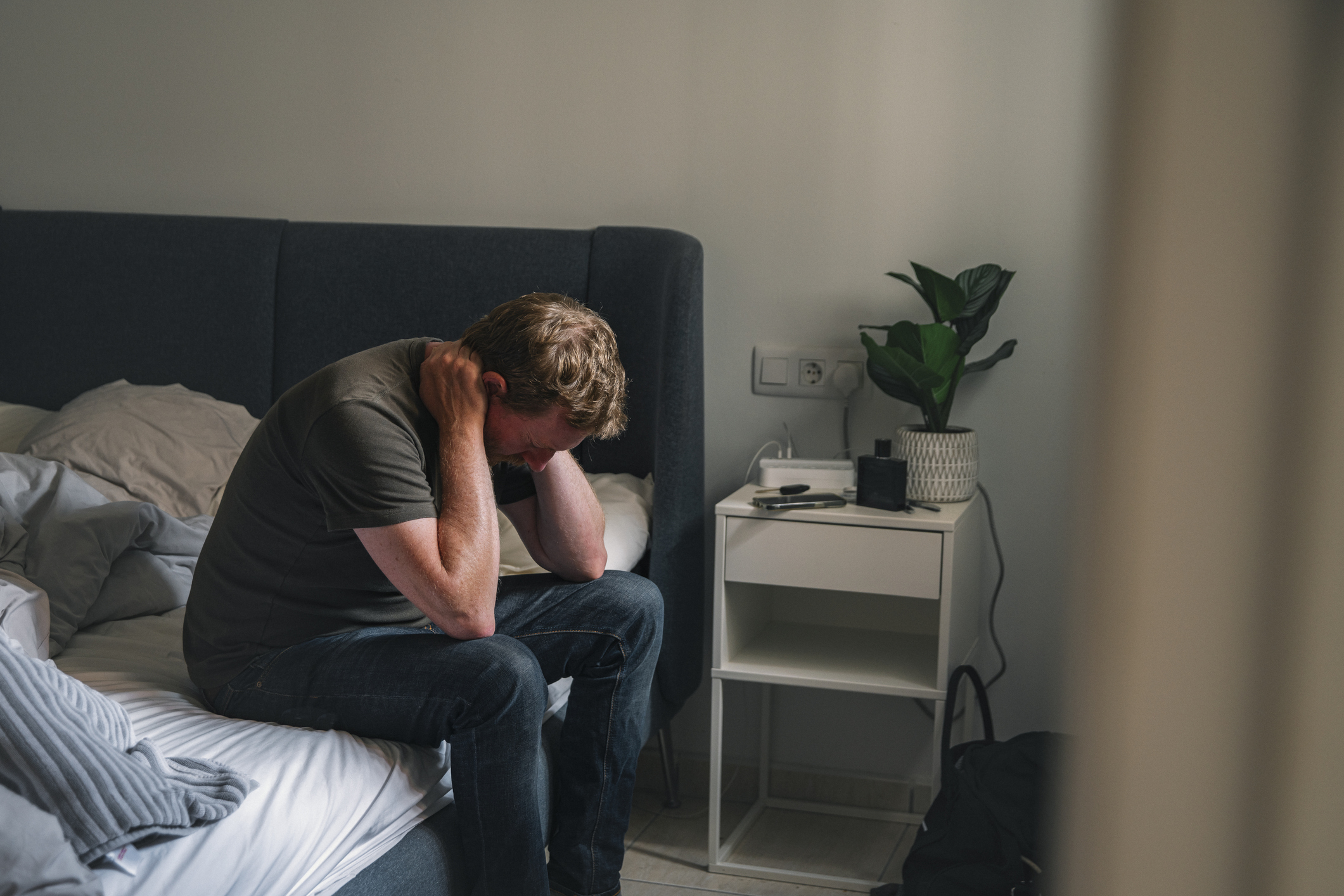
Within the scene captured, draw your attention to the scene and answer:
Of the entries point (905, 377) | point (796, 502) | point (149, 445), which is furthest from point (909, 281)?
point (149, 445)

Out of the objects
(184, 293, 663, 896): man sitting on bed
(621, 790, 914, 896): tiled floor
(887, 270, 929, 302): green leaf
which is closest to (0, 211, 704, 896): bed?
(184, 293, 663, 896): man sitting on bed

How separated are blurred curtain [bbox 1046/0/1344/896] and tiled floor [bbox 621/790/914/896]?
178 cm

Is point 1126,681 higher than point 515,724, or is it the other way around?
point 1126,681

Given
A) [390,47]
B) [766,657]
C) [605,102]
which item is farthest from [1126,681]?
[390,47]

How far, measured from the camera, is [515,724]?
120 centimetres

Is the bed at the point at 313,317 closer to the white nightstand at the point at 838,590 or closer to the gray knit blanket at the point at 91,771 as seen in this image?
the white nightstand at the point at 838,590

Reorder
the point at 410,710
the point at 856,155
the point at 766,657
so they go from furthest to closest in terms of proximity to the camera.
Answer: the point at 856,155 < the point at 766,657 < the point at 410,710

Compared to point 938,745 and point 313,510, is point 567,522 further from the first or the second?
point 938,745

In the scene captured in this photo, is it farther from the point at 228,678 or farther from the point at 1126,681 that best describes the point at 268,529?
the point at 1126,681

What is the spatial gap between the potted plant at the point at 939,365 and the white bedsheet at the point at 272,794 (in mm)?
962

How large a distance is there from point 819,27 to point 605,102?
1.43ft

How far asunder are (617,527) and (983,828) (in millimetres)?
729

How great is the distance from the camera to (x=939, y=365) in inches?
70.1

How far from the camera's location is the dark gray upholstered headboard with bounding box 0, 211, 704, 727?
6.26ft
